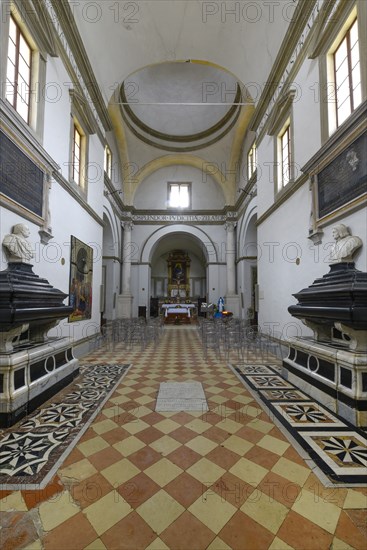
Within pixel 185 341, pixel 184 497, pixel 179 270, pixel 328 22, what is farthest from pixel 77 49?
pixel 179 270

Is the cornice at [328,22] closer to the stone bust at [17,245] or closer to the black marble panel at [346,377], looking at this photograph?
the black marble panel at [346,377]

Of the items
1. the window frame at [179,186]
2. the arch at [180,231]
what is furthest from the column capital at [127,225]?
the window frame at [179,186]

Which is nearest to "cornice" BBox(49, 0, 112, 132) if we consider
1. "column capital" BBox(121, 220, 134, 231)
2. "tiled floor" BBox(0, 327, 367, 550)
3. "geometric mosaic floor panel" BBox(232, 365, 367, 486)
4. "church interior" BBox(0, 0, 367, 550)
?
"church interior" BBox(0, 0, 367, 550)

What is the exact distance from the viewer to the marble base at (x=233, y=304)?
13.8 m

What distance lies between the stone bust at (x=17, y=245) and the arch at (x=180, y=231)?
11.6m

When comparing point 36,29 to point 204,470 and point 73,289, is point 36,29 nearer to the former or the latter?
point 73,289

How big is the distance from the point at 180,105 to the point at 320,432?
1393 centimetres

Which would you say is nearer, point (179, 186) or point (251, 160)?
point (251, 160)

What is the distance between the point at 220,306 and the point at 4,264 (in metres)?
11.7

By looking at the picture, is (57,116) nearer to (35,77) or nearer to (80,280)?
(35,77)

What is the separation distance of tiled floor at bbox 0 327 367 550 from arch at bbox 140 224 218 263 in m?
13.0

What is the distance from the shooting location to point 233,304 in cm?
1395

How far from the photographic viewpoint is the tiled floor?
139 centimetres

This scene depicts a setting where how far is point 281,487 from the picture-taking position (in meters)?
1.76
